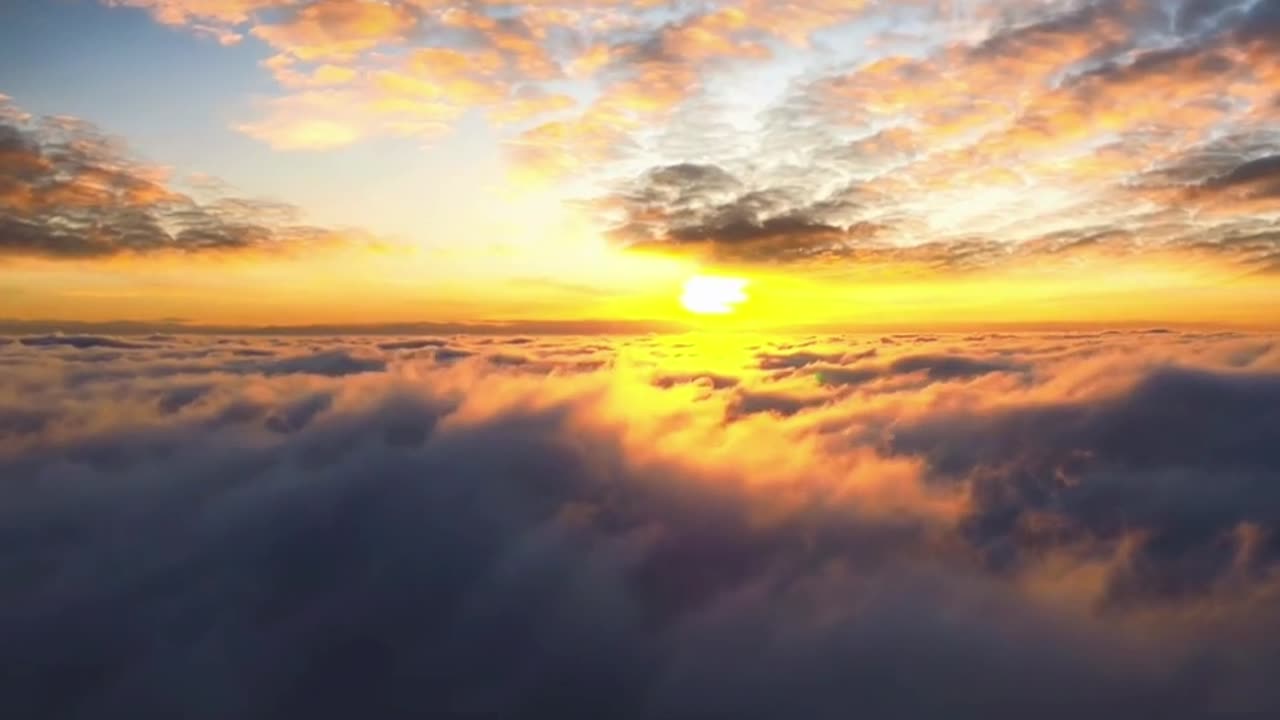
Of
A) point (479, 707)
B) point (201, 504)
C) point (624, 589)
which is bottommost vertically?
point (479, 707)

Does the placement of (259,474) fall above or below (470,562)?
above

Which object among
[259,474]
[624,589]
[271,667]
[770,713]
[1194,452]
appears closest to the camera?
[770,713]

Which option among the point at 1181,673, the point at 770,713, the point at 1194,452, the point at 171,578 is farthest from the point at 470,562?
the point at 1194,452

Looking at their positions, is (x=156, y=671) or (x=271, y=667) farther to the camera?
(x=271, y=667)

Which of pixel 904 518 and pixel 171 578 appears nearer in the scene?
pixel 171 578

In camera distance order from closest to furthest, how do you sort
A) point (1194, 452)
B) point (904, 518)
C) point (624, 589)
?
point (624, 589), point (904, 518), point (1194, 452)

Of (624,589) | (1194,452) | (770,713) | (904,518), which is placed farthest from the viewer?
(1194,452)

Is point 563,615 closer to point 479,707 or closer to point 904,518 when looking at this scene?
point 479,707

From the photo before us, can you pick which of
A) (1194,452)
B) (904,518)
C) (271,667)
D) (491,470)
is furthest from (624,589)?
(1194,452)

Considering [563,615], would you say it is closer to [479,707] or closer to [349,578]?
[479,707]
